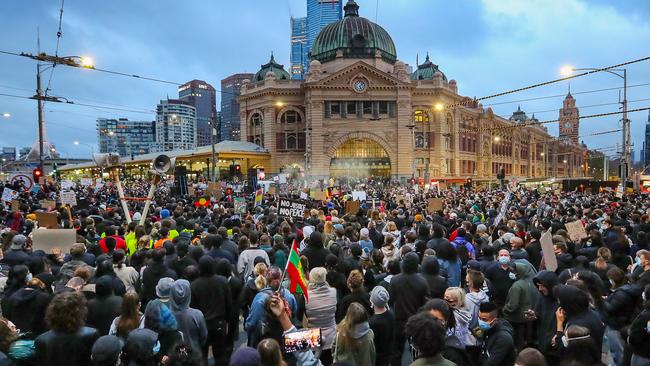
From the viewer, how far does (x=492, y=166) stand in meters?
79.6

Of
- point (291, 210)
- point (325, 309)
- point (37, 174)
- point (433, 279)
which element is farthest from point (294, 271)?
point (37, 174)

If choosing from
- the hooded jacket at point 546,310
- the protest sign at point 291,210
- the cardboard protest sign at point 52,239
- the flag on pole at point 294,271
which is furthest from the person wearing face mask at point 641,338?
the cardboard protest sign at point 52,239

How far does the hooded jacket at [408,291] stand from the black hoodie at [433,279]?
12.6 inches

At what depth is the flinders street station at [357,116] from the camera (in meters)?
57.2

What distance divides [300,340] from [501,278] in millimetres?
4263

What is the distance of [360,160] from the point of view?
58.6m

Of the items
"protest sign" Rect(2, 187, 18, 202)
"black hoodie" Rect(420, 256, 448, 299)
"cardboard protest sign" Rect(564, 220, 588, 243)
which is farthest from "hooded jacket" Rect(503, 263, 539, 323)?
"protest sign" Rect(2, 187, 18, 202)

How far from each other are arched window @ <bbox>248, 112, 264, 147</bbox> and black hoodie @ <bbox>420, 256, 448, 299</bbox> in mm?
58835

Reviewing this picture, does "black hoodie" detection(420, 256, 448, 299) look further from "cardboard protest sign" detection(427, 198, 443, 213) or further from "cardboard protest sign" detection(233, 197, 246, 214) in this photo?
"cardboard protest sign" detection(427, 198, 443, 213)

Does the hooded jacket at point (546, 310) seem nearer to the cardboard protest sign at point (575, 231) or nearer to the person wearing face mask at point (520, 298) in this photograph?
the person wearing face mask at point (520, 298)

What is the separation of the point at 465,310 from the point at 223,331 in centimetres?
360

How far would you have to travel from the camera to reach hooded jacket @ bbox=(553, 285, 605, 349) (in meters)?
4.74

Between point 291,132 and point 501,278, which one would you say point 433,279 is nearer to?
point 501,278

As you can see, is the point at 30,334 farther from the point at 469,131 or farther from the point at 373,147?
the point at 469,131
